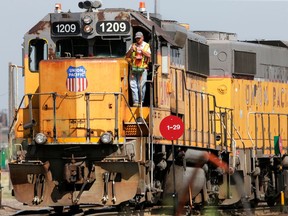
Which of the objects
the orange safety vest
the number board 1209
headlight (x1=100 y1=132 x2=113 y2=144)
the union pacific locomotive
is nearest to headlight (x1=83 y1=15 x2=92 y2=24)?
the union pacific locomotive

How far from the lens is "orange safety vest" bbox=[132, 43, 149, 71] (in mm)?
16484

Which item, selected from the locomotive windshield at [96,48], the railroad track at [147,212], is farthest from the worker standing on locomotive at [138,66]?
the railroad track at [147,212]

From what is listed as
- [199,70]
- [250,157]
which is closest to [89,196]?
[199,70]

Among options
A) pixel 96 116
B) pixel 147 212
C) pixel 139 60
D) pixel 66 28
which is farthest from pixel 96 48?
pixel 147 212

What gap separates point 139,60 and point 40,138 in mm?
2120

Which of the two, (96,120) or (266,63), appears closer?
(96,120)

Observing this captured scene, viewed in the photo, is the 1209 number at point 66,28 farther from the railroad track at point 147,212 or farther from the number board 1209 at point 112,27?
the railroad track at point 147,212

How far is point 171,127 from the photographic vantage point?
16359mm

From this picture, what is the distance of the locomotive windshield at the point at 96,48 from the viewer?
55.1ft

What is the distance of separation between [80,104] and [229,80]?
25.4ft

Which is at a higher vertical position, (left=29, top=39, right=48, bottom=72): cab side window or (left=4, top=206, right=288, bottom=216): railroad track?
(left=29, top=39, right=48, bottom=72): cab side window

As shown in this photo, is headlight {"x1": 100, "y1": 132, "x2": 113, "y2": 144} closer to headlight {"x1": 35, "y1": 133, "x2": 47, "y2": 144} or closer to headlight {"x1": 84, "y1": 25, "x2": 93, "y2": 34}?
headlight {"x1": 35, "y1": 133, "x2": 47, "y2": 144}

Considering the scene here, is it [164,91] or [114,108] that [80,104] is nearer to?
[114,108]

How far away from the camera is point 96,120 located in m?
16.6
